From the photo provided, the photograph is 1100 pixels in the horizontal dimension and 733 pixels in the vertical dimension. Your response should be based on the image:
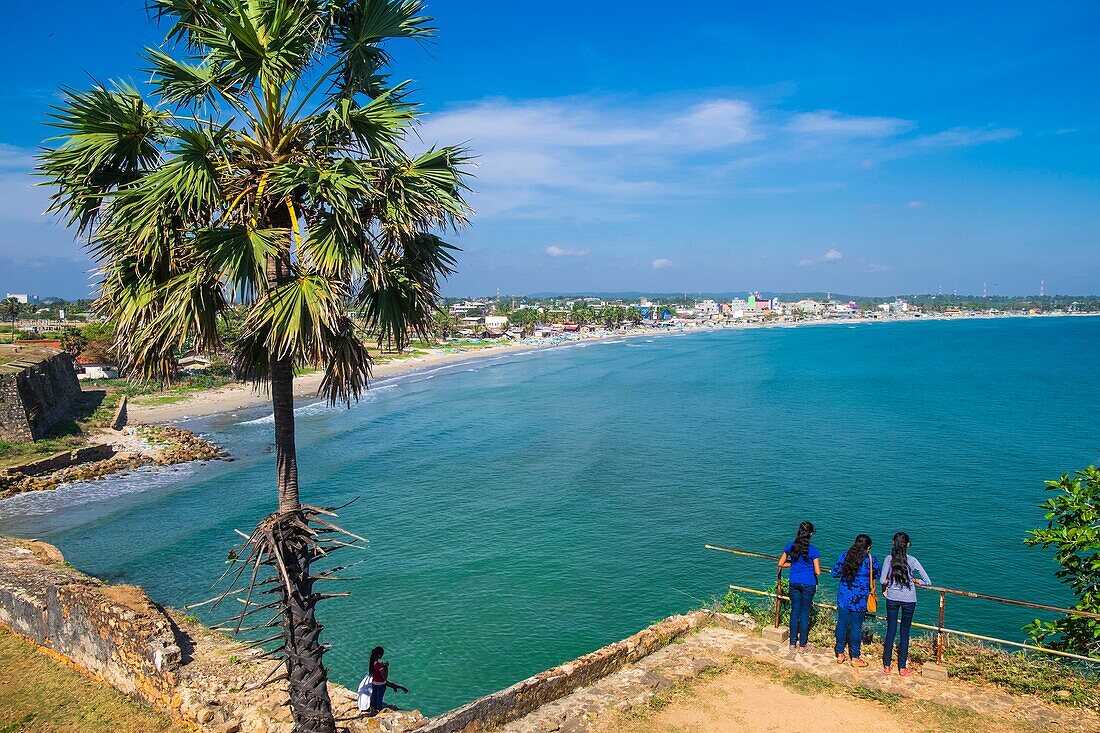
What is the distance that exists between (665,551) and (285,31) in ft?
67.1

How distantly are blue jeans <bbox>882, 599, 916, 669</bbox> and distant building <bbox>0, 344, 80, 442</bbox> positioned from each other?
124ft

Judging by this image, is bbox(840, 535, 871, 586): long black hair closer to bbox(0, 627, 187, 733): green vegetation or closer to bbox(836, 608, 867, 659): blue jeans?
bbox(836, 608, 867, 659): blue jeans

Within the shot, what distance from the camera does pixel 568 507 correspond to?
28.4 meters

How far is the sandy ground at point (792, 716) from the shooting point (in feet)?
24.1

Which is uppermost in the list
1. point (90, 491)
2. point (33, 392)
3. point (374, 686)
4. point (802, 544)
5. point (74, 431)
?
point (802, 544)

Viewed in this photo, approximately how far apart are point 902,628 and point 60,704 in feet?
36.0

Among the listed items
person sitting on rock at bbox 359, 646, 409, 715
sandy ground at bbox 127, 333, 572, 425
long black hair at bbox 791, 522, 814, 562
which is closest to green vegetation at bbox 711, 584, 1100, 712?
long black hair at bbox 791, 522, 814, 562

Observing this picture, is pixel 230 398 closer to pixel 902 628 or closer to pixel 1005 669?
pixel 902 628

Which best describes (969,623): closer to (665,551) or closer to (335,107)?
(665,551)

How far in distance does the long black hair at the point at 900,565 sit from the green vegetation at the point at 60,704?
A: 9000 mm

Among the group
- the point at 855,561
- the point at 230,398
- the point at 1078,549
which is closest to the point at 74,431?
the point at 230,398

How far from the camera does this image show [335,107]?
5883 millimetres

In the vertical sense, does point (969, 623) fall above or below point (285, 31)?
below

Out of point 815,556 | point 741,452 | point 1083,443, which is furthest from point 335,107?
point 1083,443
